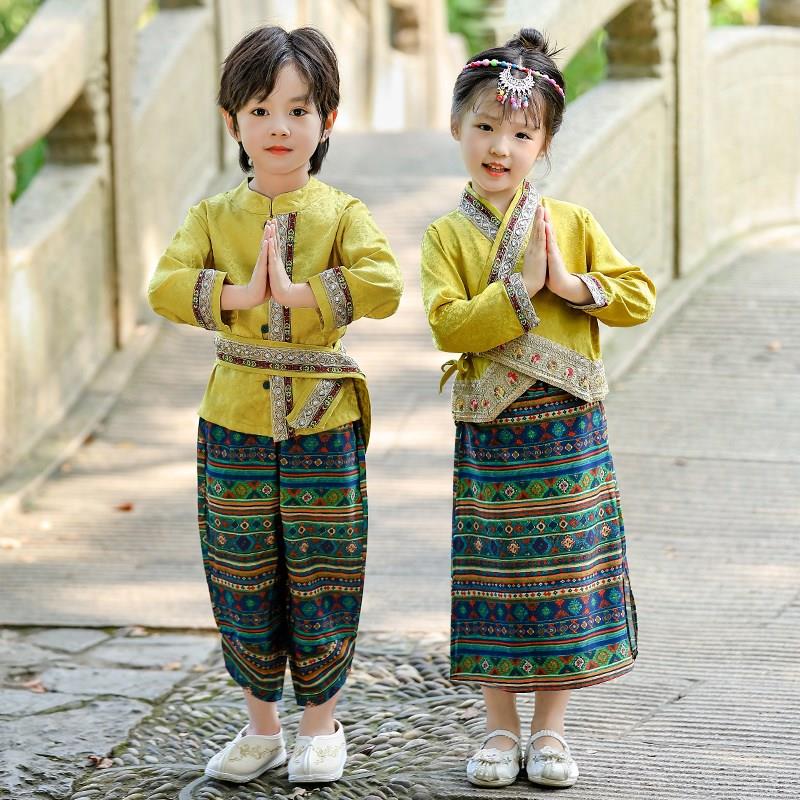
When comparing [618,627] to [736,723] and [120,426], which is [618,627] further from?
[120,426]

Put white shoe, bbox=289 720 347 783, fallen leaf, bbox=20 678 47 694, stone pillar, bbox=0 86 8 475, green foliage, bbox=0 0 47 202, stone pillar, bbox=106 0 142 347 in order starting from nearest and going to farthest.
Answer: white shoe, bbox=289 720 347 783, fallen leaf, bbox=20 678 47 694, stone pillar, bbox=0 86 8 475, stone pillar, bbox=106 0 142 347, green foliage, bbox=0 0 47 202

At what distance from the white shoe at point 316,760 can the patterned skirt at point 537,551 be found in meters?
0.37

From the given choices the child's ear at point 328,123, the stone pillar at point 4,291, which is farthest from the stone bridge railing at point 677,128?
the child's ear at point 328,123

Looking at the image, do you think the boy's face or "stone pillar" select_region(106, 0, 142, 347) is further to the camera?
"stone pillar" select_region(106, 0, 142, 347)

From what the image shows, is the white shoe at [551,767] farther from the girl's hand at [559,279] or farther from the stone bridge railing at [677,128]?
the stone bridge railing at [677,128]

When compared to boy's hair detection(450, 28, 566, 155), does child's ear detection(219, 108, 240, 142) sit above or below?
below

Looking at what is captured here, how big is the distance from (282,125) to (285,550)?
997mm

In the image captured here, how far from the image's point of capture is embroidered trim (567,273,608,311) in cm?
330

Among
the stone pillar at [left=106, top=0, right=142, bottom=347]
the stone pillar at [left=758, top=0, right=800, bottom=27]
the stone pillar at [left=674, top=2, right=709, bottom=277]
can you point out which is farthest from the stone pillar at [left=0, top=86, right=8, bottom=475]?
the stone pillar at [left=758, top=0, right=800, bottom=27]

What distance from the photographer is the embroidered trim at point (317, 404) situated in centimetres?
338

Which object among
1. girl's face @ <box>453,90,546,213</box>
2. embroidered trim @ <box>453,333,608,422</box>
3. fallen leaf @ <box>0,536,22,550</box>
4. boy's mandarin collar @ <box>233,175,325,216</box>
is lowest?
fallen leaf @ <box>0,536,22,550</box>

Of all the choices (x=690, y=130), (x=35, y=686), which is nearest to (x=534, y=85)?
(x=35, y=686)

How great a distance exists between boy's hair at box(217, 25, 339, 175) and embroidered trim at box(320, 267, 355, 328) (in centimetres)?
39

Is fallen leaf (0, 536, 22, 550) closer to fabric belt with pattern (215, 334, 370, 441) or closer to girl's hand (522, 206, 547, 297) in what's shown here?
fabric belt with pattern (215, 334, 370, 441)
